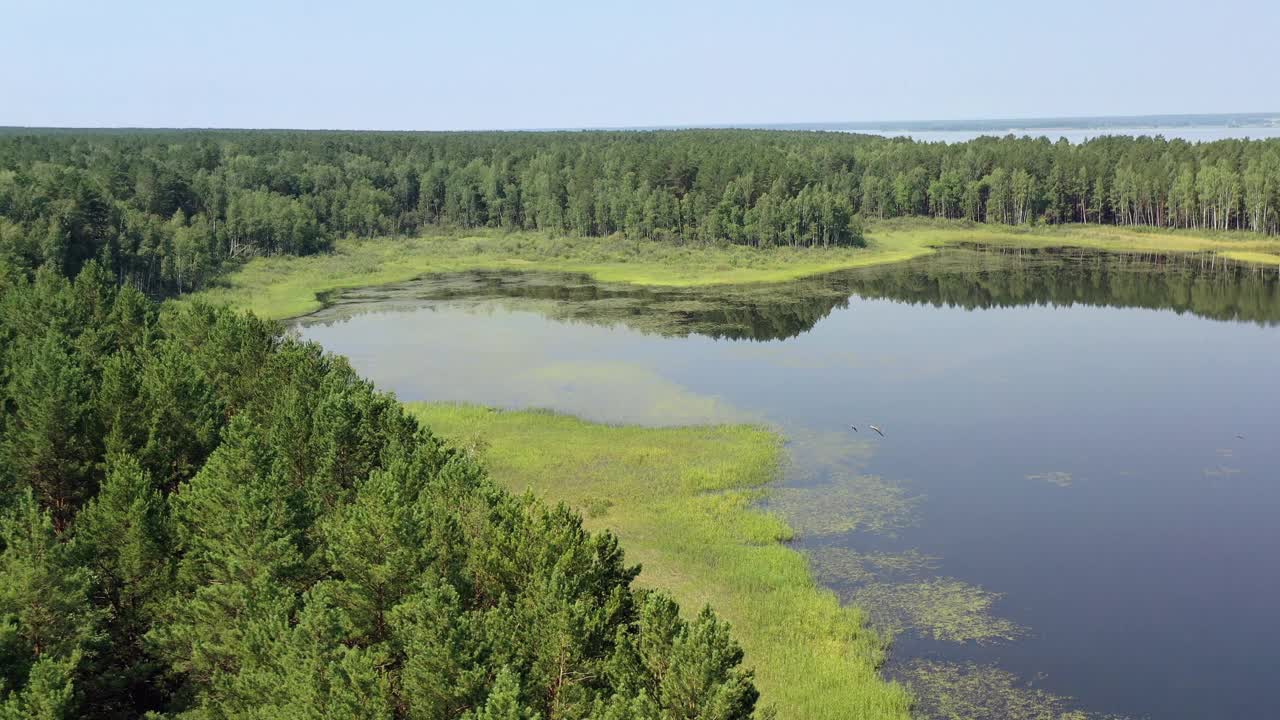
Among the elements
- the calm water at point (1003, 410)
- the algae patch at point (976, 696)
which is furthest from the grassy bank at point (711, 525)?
the calm water at point (1003, 410)

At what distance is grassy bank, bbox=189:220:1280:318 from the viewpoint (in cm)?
14162

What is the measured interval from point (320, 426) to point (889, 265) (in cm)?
12847

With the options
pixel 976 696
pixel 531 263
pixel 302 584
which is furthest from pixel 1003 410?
pixel 531 263

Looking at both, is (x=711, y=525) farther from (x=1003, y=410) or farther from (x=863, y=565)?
(x=1003, y=410)

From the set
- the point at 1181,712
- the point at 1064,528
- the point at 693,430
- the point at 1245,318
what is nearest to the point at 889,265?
the point at 1245,318

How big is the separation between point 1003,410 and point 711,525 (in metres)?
30.0

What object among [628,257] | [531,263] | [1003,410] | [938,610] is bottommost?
[938,610]

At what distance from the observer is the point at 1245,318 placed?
103500 mm

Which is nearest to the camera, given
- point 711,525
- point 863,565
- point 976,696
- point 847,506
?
point 976,696

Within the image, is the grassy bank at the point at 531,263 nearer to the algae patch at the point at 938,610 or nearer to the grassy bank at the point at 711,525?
the grassy bank at the point at 711,525

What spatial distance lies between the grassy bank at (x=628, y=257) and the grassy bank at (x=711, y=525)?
69.2 meters

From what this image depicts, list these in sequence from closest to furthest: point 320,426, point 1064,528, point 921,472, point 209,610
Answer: point 209,610
point 320,426
point 1064,528
point 921,472

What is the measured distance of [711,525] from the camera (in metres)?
49.3

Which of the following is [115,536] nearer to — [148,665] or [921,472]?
[148,665]
